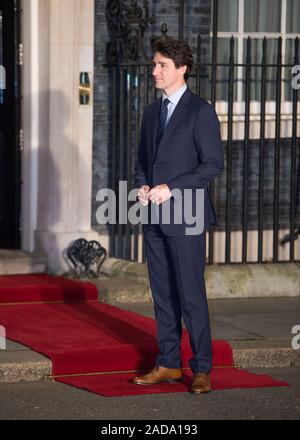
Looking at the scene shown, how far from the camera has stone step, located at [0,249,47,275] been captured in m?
11.1

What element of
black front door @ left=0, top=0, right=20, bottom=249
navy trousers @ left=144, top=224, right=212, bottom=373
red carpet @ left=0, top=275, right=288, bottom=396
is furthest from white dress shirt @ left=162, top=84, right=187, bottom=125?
black front door @ left=0, top=0, right=20, bottom=249

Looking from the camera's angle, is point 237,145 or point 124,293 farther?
point 237,145

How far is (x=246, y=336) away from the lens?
9.10m

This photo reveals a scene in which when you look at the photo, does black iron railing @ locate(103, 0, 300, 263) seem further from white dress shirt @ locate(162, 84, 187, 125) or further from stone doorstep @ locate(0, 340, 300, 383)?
white dress shirt @ locate(162, 84, 187, 125)

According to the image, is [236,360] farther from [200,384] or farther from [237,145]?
[237,145]

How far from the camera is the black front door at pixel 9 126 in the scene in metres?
11.5

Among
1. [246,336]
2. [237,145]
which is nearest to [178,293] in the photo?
[246,336]

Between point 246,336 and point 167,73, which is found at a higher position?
point 167,73

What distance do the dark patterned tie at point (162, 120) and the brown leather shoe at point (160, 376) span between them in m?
1.38

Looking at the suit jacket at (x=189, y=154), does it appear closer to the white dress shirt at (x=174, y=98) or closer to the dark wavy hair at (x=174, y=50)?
the white dress shirt at (x=174, y=98)

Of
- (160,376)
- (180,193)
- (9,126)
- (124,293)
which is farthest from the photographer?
(9,126)

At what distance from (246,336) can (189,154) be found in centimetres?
208
